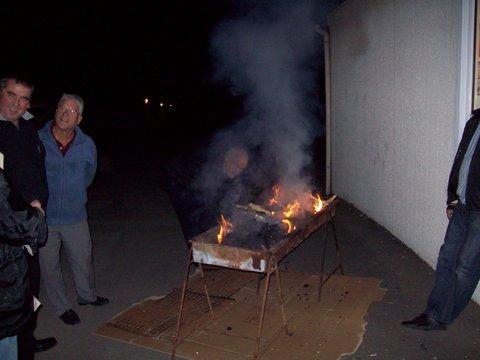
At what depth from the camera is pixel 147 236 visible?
748 cm

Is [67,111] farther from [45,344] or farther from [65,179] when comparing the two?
[45,344]

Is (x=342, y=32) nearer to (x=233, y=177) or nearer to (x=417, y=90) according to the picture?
(x=417, y=90)

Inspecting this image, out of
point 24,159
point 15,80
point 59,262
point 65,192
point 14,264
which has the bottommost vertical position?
point 59,262

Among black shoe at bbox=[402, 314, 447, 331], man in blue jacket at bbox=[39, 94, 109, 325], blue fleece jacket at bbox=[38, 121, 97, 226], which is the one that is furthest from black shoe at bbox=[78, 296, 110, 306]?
A: black shoe at bbox=[402, 314, 447, 331]

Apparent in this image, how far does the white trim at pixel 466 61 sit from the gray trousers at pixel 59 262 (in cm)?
411

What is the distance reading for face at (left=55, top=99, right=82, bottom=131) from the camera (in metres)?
4.21

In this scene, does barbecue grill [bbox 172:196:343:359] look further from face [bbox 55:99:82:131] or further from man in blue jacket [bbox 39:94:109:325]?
face [bbox 55:99:82:131]

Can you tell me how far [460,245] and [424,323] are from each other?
808 millimetres

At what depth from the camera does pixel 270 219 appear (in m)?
4.43

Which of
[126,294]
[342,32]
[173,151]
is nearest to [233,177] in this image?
[126,294]

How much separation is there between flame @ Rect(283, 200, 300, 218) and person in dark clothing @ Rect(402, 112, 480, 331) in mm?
1521

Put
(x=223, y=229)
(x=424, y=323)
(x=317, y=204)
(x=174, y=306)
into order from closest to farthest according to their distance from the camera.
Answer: (x=424, y=323) < (x=223, y=229) < (x=174, y=306) < (x=317, y=204)

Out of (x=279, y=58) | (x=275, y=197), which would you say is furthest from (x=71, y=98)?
(x=279, y=58)

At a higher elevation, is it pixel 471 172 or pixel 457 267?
pixel 471 172
